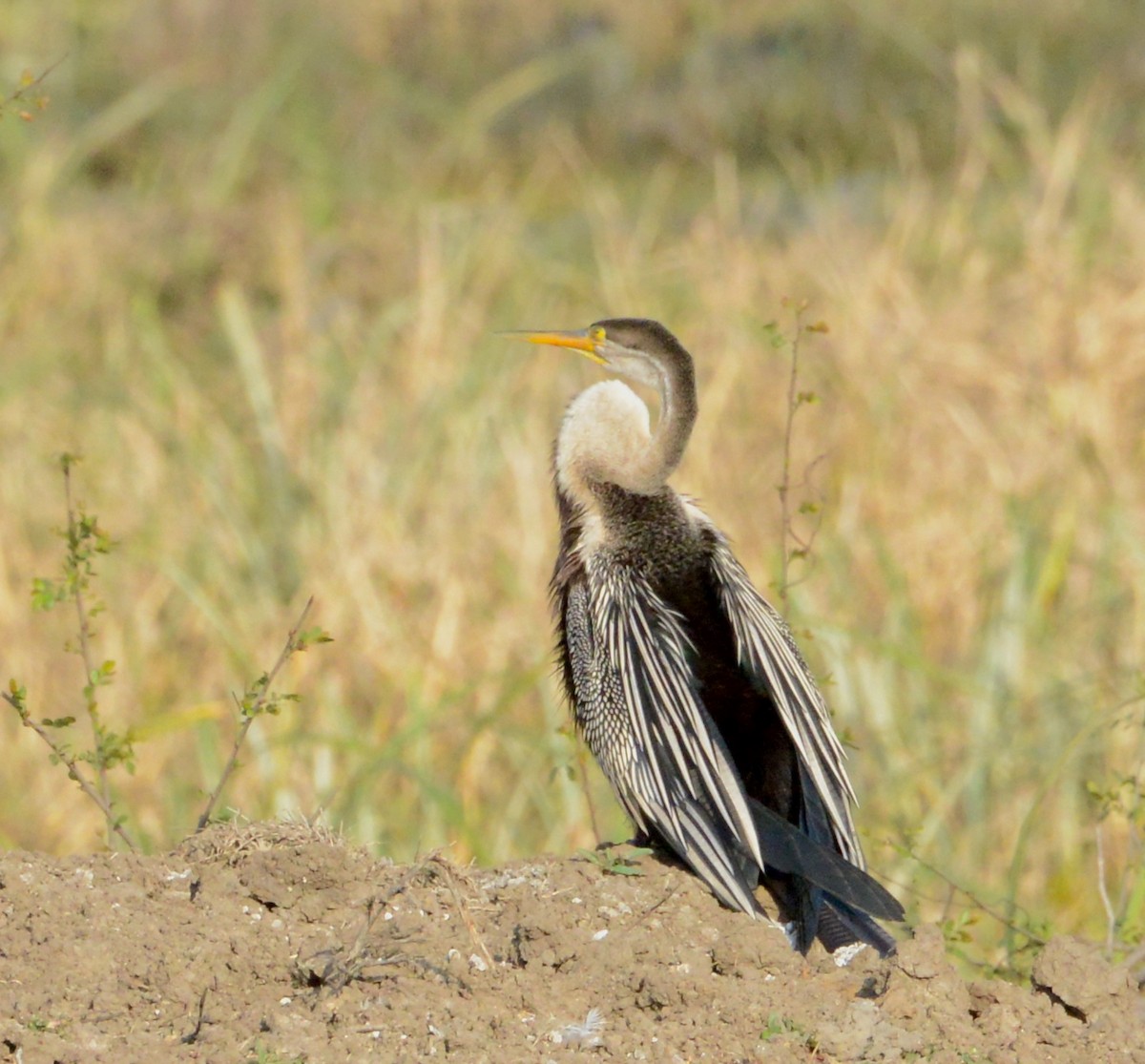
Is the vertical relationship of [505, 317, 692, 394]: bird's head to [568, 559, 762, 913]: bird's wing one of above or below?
above

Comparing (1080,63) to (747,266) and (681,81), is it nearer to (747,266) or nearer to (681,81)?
(681,81)

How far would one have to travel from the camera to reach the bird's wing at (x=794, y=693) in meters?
3.46

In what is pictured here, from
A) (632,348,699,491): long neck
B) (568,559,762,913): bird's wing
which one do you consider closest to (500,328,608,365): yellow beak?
(632,348,699,491): long neck

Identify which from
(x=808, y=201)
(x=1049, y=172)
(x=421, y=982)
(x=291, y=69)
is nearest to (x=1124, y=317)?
(x=1049, y=172)

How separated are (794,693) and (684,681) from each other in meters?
0.21

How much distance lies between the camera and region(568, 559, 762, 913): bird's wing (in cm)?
325

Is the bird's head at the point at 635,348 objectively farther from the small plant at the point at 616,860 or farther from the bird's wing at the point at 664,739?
the small plant at the point at 616,860

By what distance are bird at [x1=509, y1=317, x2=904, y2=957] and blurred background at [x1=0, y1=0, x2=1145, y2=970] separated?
0.73 ft

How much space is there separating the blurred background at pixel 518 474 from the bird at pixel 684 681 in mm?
A: 224

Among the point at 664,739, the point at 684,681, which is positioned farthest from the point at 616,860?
the point at 684,681

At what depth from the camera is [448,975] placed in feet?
9.12

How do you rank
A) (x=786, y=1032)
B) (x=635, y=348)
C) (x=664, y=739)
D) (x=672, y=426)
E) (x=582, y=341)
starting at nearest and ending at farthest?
(x=786, y=1032)
(x=664, y=739)
(x=672, y=426)
(x=635, y=348)
(x=582, y=341)

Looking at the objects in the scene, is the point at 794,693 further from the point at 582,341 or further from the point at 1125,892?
the point at 582,341

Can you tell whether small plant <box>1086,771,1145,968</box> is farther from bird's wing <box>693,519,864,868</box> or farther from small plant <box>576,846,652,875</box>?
small plant <box>576,846,652,875</box>
